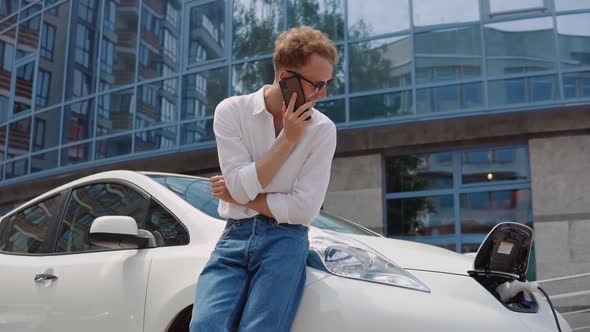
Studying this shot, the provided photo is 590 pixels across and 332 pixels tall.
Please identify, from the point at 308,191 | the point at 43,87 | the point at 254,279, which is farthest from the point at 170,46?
the point at 254,279

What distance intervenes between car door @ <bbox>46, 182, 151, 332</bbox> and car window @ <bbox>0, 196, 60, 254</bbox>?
16cm

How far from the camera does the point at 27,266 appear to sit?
3.51 meters

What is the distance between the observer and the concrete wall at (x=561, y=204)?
Result: 10.8 meters

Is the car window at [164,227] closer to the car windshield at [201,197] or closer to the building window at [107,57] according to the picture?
the car windshield at [201,197]

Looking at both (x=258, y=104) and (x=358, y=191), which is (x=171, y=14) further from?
(x=258, y=104)

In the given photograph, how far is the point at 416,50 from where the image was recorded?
11953mm

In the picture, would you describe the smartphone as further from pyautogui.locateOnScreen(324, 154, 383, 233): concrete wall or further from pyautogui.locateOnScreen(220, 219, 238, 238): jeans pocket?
pyautogui.locateOnScreen(324, 154, 383, 233): concrete wall

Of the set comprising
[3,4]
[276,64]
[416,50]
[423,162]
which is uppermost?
[3,4]

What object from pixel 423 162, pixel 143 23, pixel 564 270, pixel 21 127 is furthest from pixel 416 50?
pixel 21 127

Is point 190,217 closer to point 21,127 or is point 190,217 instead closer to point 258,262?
point 258,262

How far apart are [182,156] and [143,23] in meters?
3.37

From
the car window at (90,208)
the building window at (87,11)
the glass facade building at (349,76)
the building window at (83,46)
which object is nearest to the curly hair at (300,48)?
the car window at (90,208)

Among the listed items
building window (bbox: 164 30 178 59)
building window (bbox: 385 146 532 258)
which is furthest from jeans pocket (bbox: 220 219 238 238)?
building window (bbox: 164 30 178 59)

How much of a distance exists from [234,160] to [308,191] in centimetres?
29
